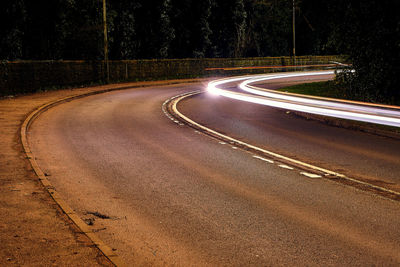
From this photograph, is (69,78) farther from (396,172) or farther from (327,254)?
(327,254)

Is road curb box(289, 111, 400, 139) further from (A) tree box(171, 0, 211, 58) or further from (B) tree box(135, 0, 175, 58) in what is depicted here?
(A) tree box(171, 0, 211, 58)

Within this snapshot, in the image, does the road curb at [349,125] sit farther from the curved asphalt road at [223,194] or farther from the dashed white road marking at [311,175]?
the dashed white road marking at [311,175]

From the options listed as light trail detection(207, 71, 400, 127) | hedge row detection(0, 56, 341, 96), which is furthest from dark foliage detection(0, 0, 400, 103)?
light trail detection(207, 71, 400, 127)

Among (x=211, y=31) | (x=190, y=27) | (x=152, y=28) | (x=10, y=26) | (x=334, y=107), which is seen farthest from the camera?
(x=211, y=31)

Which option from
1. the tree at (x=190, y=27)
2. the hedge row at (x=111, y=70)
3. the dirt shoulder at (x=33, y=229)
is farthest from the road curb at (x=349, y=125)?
the tree at (x=190, y=27)

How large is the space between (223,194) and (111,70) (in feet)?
120

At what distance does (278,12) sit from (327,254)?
265ft

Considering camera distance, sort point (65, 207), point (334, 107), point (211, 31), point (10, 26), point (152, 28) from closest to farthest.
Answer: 1. point (65, 207)
2. point (334, 107)
3. point (10, 26)
4. point (152, 28)
5. point (211, 31)

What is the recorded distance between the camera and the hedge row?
30.6m

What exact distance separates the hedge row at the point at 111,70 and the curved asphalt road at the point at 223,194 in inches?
568

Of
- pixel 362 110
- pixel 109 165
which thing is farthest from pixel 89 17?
pixel 109 165

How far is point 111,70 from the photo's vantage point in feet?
145

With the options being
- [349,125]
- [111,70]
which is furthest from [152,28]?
[349,125]

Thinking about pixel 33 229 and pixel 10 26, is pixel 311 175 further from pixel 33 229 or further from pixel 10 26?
pixel 10 26
